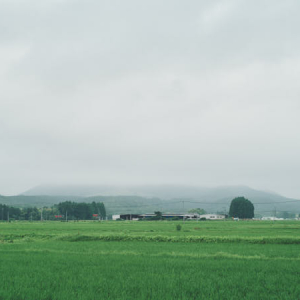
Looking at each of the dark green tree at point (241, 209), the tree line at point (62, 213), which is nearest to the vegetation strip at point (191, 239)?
the tree line at point (62, 213)

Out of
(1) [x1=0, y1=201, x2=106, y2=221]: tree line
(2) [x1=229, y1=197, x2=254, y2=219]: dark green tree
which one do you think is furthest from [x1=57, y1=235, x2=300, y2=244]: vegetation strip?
(2) [x1=229, y1=197, x2=254, y2=219]: dark green tree

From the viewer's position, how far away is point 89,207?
535 feet

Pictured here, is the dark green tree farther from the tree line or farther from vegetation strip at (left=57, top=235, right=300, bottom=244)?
vegetation strip at (left=57, top=235, right=300, bottom=244)

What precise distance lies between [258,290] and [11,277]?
372 inches

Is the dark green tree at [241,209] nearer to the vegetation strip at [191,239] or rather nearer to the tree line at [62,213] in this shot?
the tree line at [62,213]

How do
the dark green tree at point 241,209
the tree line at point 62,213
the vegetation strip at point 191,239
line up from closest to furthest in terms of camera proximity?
the vegetation strip at point 191,239
the tree line at point 62,213
the dark green tree at point 241,209

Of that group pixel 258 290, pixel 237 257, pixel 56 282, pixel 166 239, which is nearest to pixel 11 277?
pixel 56 282

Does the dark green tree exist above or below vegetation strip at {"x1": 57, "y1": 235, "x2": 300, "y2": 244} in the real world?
below

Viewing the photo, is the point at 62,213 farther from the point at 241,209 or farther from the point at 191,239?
the point at 191,239

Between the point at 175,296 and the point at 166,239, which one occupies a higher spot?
the point at 175,296

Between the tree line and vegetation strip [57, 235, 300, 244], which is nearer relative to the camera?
vegetation strip [57, 235, 300, 244]

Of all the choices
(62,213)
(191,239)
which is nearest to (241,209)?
(62,213)

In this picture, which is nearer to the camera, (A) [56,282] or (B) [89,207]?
(A) [56,282]

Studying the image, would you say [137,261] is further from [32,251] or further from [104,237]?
[104,237]
